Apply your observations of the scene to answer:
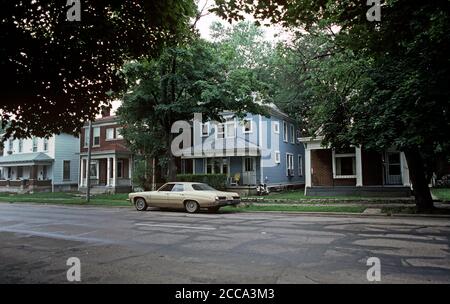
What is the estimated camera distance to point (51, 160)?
3834 cm

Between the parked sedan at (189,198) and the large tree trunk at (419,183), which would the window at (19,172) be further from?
the large tree trunk at (419,183)

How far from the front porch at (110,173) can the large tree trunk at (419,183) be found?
26.4 metres

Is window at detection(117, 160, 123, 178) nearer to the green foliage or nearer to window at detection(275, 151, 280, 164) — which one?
the green foliage

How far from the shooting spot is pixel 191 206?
17.2 meters

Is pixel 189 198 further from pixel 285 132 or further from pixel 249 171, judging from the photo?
pixel 285 132

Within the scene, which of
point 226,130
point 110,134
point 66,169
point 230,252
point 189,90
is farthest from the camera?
point 66,169

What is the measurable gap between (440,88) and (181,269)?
10.5m

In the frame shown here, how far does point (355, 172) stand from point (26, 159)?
33.9m

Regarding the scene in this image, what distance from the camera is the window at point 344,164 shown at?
83.1 feet

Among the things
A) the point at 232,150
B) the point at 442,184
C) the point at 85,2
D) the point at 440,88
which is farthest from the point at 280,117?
the point at 85,2

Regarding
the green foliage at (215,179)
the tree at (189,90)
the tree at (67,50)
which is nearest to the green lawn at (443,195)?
the tree at (189,90)

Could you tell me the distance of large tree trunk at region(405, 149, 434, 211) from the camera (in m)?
15.5

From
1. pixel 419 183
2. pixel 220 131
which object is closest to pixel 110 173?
pixel 220 131

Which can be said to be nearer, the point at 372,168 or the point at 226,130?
the point at 372,168
